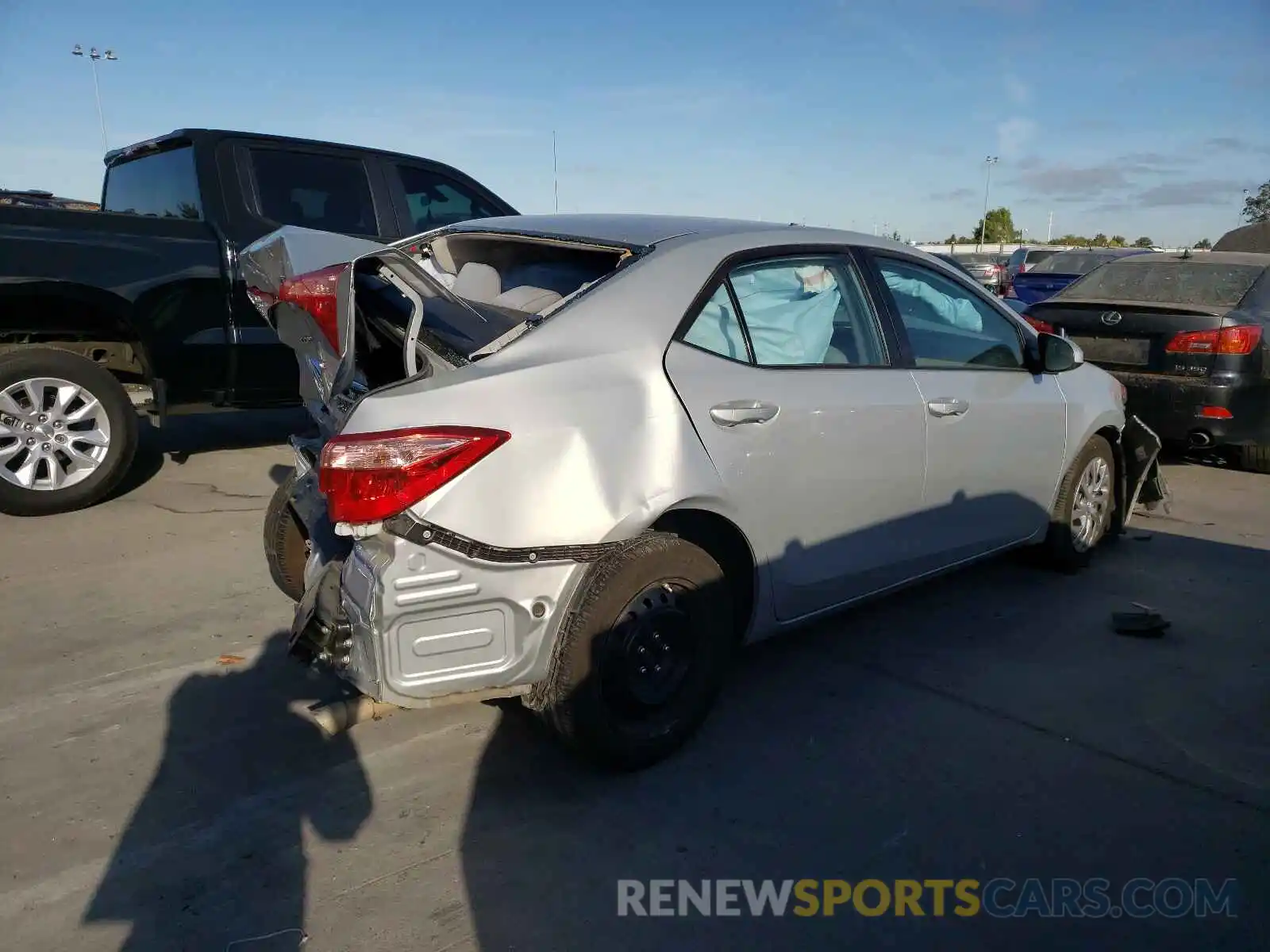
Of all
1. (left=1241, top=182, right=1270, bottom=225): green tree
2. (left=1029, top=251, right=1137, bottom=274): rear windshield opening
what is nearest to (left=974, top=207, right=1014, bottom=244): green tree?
(left=1241, top=182, right=1270, bottom=225): green tree

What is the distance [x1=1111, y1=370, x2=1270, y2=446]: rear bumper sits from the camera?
21.6 ft

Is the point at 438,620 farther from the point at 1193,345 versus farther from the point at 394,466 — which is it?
the point at 1193,345

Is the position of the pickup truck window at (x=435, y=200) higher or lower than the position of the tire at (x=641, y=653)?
higher

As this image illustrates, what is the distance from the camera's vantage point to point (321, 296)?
320 cm

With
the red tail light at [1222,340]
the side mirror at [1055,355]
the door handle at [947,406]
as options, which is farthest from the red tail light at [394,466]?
the red tail light at [1222,340]

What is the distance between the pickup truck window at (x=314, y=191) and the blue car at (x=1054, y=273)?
1195 centimetres

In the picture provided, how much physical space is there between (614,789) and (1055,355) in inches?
111

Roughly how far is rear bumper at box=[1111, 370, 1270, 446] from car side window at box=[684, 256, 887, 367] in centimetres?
403

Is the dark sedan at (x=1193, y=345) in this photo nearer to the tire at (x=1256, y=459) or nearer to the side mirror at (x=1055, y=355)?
the tire at (x=1256, y=459)

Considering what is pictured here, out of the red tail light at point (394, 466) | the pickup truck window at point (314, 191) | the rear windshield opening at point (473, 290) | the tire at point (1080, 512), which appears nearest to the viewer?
the red tail light at point (394, 466)

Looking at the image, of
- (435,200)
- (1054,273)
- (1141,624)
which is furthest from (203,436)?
(1054,273)

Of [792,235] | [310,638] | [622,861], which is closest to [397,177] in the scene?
[792,235]

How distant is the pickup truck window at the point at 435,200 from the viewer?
7043 millimetres

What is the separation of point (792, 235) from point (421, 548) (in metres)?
1.91
